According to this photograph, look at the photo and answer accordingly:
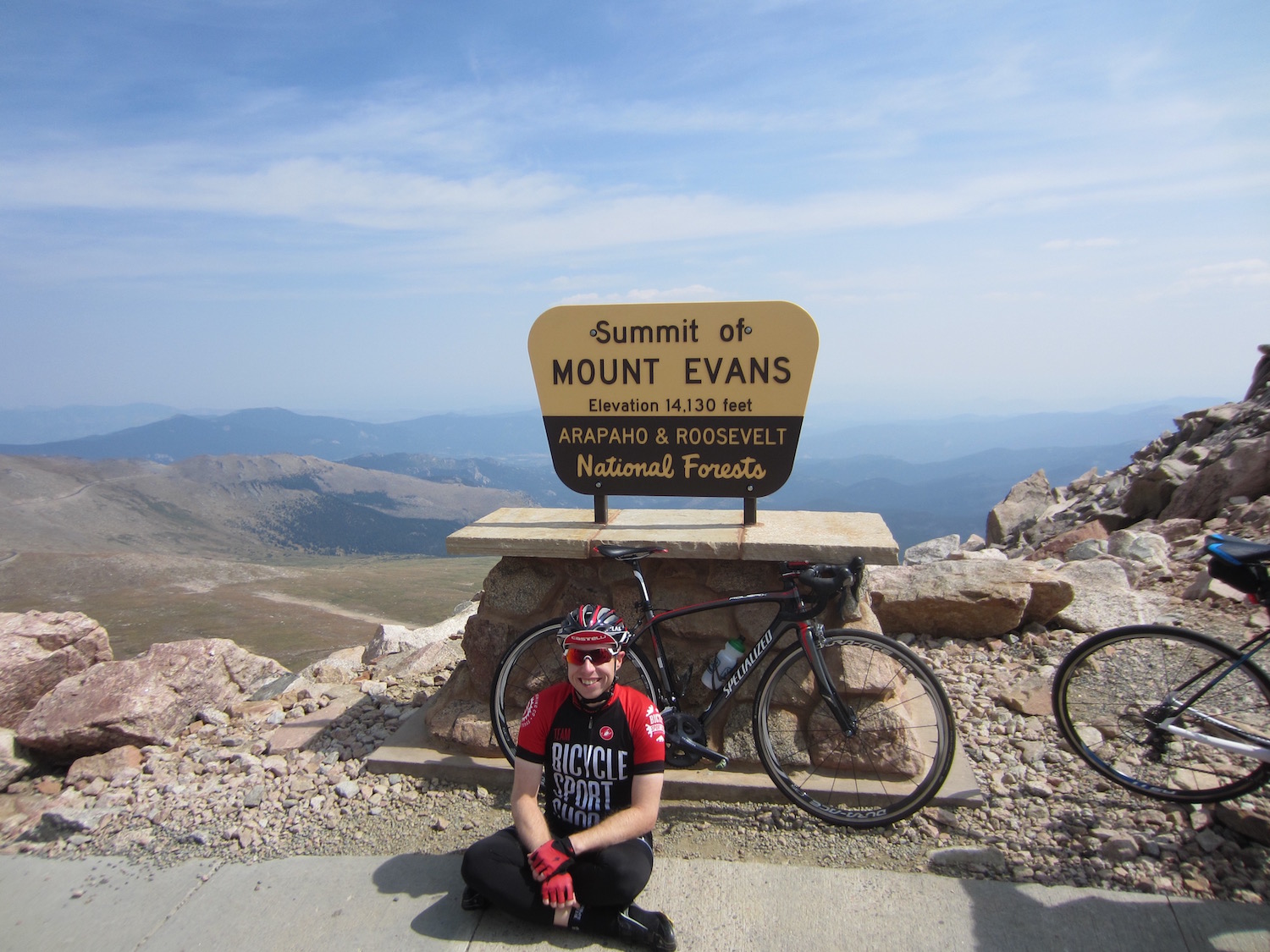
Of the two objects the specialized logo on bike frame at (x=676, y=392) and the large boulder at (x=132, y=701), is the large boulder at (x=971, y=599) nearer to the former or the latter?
the specialized logo on bike frame at (x=676, y=392)

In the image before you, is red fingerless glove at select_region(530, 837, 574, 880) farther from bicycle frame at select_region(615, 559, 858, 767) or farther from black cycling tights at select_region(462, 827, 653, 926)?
bicycle frame at select_region(615, 559, 858, 767)

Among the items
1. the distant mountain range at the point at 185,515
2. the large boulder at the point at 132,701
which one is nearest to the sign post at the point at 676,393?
the large boulder at the point at 132,701

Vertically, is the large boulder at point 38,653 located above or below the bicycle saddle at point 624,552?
below

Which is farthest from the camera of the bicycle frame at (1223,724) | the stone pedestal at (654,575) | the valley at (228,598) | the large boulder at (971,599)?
the valley at (228,598)

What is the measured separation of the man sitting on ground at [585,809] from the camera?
9.73 feet

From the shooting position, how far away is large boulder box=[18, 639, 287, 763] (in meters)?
4.79

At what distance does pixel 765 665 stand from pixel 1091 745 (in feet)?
5.59

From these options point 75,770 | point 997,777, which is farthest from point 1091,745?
point 75,770

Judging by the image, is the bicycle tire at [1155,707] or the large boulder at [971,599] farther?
the large boulder at [971,599]

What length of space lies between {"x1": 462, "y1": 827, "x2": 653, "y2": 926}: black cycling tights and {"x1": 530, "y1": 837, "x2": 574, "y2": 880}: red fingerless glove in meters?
0.06

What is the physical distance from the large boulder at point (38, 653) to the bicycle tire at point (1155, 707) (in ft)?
21.0

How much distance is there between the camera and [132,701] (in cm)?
498

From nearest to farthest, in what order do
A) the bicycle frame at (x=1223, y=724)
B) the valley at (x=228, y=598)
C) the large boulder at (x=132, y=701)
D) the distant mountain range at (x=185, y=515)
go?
the bicycle frame at (x=1223, y=724)
the large boulder at (x=132, y=701)
the valley at (x=228, y=598)
the distant mountain range at (x=185, y=515)

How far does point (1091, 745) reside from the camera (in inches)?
156
